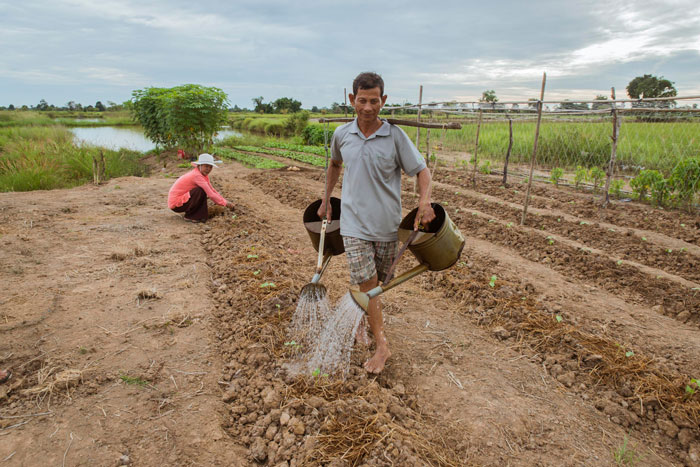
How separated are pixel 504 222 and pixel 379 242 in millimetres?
4476

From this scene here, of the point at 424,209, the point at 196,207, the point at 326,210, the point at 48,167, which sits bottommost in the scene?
the point at 196,207

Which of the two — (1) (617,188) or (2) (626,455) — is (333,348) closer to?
(2) (626,455)

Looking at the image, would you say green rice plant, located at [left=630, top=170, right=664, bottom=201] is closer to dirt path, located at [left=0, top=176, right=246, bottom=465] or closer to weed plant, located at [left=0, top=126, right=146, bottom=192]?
dirt path, located at [left=0, top=176, right=246, bottom=465]

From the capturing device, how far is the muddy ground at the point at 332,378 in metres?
1.95

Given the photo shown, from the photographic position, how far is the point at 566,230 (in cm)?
561

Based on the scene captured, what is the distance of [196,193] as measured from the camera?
5.52 meters

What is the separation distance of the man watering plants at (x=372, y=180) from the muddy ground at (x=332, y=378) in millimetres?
721

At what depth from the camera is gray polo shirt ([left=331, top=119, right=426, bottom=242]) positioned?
2115mm

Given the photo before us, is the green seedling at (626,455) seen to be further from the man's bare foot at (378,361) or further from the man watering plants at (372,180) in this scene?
the man watering plants at (372,180)

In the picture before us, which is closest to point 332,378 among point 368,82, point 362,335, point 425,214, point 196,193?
point 362,335

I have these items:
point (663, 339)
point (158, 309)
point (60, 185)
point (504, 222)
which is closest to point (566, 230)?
point (504, 222)

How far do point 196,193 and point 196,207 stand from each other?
220mm

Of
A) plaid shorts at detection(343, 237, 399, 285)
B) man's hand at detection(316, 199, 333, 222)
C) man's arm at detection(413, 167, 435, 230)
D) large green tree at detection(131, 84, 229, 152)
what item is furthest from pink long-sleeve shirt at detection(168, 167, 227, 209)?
large green tree at detection(131, 84, 229, 152)

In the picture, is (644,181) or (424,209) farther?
(644,181)
